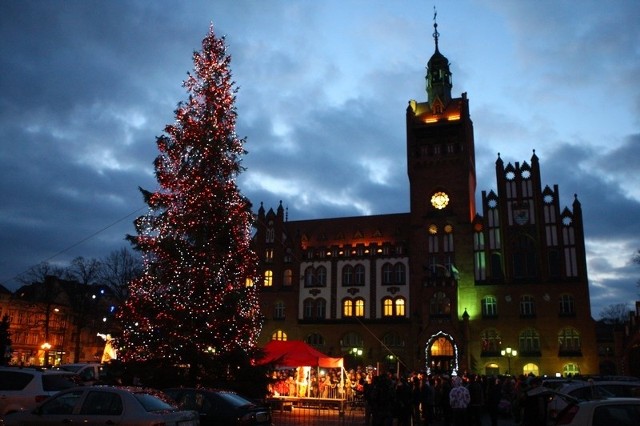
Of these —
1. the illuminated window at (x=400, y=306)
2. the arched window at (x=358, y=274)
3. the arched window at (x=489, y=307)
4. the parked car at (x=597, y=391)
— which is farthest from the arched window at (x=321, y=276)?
the parked car at (x=597, y=391)

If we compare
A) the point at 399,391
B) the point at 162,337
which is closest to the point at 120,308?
the point at 162,337

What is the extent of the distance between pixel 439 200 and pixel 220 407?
44.4m

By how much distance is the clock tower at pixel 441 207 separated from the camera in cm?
4931

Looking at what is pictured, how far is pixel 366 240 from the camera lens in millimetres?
58781

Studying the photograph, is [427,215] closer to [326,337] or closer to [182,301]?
[326,337]

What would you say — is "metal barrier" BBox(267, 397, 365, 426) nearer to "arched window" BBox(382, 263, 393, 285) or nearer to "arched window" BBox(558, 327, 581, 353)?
"arched window" BBox(558, 327, 581, 353)

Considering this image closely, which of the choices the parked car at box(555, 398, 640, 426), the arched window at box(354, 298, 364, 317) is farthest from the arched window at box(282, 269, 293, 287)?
the parked car at box(555, 398, 640, 426)

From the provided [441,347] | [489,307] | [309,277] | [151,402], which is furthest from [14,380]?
[309,277]

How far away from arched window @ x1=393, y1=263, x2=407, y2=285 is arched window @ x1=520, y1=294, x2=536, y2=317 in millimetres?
11272

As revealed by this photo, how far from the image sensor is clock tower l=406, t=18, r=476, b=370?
4931 centimetres

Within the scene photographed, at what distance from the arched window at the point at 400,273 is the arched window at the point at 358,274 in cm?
353

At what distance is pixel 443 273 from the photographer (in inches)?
2025

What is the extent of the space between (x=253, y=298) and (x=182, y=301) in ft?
9.44

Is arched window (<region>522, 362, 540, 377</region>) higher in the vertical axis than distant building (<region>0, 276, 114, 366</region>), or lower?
lower
